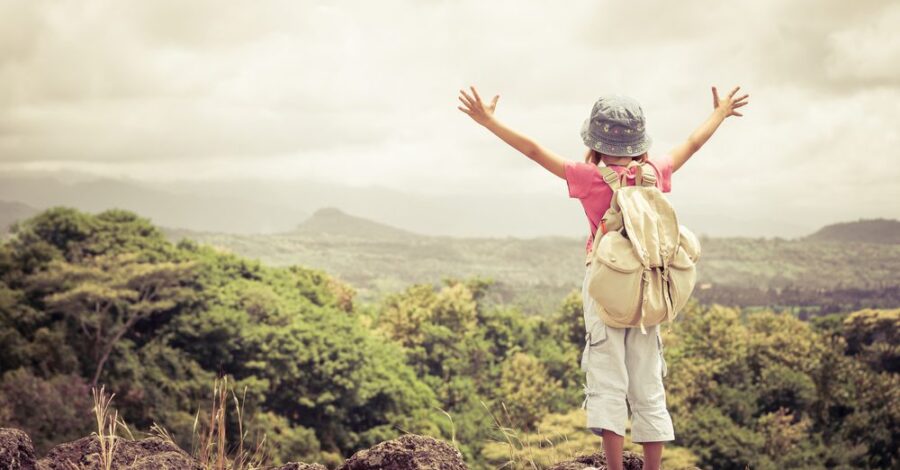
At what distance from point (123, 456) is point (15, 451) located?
401 millimetres

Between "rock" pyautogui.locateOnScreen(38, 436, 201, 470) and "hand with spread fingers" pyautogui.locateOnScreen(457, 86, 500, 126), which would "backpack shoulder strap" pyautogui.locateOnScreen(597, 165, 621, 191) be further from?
"rock" pyautogui.locateOnScreen(38, 436, 201, 470)

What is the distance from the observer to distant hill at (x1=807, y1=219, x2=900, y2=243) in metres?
156

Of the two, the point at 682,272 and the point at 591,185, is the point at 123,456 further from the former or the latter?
the point at 682,272

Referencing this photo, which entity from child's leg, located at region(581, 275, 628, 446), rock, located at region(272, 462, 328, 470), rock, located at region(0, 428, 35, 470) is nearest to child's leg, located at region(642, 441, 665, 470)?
child's leg, located at region(581, 275, 628, 446)

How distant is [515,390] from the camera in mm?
33375

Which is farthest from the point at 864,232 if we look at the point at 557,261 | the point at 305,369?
the point at 305,369

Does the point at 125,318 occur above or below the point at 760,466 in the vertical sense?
above

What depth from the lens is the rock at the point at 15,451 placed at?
2941 mm

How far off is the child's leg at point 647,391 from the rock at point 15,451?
2.49m

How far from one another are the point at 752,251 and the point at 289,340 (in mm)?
143617

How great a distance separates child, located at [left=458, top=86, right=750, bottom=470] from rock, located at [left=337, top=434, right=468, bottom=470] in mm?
619

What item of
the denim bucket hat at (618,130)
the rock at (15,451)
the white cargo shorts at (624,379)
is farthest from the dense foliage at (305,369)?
the denim bucket hat at (618,130)

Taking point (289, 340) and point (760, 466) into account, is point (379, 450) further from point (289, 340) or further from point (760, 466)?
point (760, 466)

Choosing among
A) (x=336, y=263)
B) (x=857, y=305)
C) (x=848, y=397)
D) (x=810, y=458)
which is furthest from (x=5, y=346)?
(x=336, y=263)
